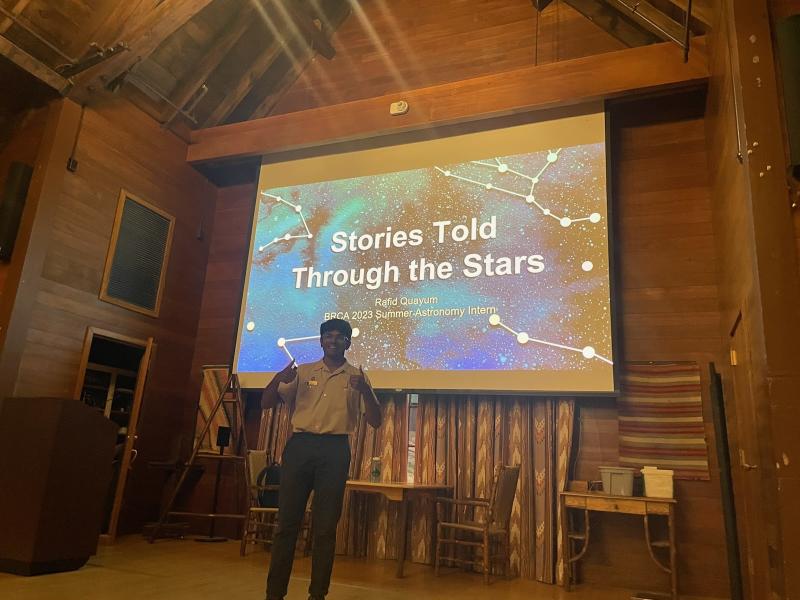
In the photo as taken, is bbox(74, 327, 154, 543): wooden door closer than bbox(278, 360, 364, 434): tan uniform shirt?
No

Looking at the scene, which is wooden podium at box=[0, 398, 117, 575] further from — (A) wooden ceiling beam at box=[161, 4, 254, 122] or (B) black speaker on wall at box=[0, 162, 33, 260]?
(A) wooden ceiling beam at box=[161, 4, 254, 122]

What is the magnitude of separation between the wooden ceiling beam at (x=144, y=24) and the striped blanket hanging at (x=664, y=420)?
14.5ft

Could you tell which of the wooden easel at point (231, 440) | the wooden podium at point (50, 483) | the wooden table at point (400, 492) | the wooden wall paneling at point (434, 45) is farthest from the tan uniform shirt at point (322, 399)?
the wooden wall paneling at point (434, 45)

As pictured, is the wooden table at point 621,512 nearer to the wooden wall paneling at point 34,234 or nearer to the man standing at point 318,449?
the man standing at point 318,449

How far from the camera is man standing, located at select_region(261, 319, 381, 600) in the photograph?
271 cm

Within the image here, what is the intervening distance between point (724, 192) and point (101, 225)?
15.5 feet

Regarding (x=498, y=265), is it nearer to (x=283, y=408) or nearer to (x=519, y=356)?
(x=519, y=356)

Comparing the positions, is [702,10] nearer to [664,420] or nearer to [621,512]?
[664,420]

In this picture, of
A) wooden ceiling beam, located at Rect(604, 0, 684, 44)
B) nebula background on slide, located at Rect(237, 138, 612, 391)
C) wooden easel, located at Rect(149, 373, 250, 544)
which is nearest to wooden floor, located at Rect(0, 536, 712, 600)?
wooden easel, located at Rect(149, 373, 250, 544)

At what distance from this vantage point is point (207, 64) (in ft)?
19.4

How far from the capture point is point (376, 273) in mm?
5156

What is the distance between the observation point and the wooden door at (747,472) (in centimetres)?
302

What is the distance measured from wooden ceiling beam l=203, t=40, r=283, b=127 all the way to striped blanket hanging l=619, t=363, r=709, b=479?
4624 mm

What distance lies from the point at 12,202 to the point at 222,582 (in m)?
3.21
